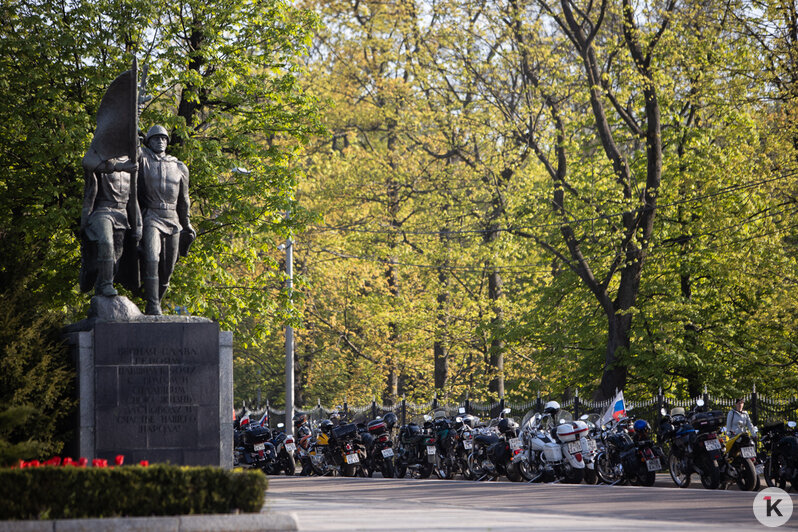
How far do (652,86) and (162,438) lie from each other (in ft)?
58.6

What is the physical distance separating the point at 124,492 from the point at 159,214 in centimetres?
514

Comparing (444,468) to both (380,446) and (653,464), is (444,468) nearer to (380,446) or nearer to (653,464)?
(380,446)

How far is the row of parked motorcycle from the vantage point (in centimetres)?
1594

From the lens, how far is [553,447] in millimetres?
18047

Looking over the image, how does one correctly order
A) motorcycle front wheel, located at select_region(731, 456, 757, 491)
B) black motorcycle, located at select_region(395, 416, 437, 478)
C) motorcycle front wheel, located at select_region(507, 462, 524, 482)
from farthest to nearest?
black motorcycle, located at select_region(395, 416, 437, 478) < motorcycle front wheel, located at select_region(507, 462, 524, 482) < motorcycle front wheel, located at select_region(731, 456, 757, 491)

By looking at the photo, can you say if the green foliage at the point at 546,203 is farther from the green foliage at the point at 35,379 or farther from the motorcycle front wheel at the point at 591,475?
the green foliage at the point at 35,379

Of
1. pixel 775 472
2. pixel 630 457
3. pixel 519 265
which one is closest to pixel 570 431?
pixel 630 457

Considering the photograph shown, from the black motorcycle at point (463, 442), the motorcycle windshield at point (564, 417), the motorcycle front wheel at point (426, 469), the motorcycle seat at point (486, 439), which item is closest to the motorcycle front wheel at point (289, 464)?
the motorcycle front wheel at point (426, 469)

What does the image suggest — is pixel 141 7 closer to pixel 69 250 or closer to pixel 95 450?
pixel 69 250

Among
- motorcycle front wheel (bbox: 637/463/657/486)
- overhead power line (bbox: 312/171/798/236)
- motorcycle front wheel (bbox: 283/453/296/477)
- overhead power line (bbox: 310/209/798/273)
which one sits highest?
overhead power line (bbox: 312/171/798/236)

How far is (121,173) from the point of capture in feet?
43.2

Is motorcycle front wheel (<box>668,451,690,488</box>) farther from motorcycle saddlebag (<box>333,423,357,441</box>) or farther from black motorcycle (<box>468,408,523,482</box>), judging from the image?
motorcycle saddlebag (<box>333,423,357,441</box>)

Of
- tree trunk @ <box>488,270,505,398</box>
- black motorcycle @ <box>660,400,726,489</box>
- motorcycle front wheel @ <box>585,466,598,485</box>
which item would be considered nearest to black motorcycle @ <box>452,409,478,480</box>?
motorcycle front wheel @ <box>585,466,598,485</box>

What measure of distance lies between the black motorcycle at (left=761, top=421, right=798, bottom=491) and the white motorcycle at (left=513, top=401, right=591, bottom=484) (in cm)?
294
